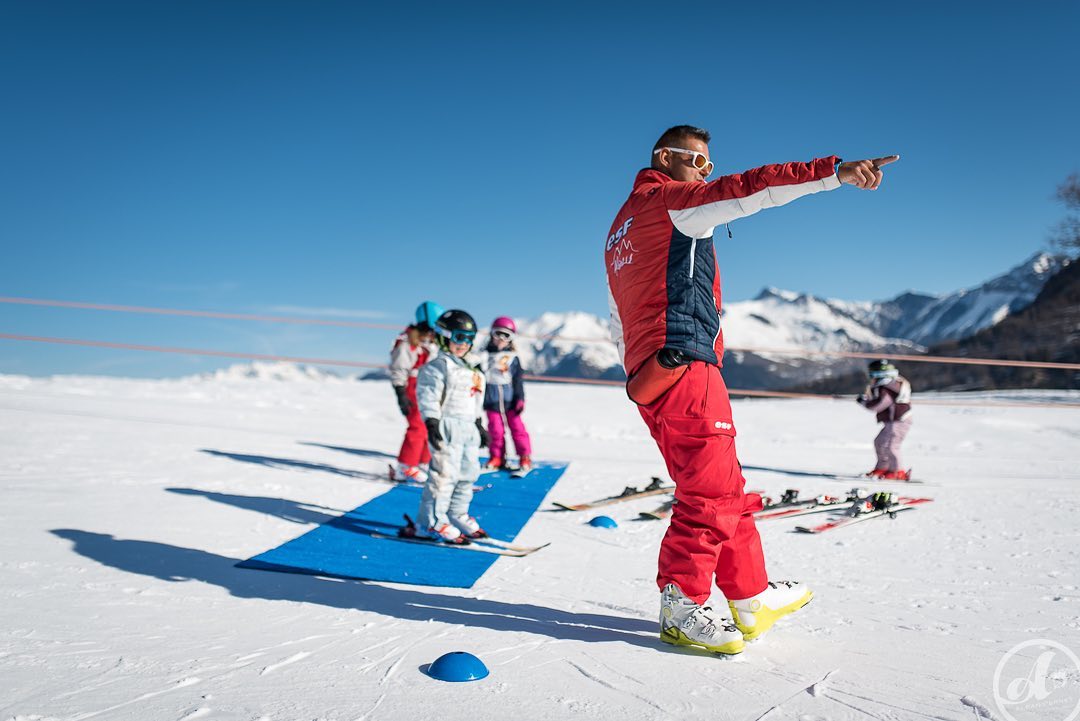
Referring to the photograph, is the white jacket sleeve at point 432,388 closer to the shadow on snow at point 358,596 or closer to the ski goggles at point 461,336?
the ski goggles at point 461,336

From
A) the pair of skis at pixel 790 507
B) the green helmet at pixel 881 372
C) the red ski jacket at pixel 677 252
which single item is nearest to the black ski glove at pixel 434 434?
the pair of skis at pixel 790 507

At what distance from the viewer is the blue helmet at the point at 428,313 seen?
279 inches

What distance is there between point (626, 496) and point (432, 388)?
221 centimetres

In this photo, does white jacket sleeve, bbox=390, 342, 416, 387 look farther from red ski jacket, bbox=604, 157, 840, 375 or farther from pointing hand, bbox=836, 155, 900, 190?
pointing hand, bbox=836, 155, 900, 190

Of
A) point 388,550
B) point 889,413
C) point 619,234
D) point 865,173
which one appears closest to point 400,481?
point 388,550

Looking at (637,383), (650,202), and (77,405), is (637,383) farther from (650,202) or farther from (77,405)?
(77,405)

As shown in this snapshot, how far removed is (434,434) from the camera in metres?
4.71

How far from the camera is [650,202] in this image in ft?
9.22

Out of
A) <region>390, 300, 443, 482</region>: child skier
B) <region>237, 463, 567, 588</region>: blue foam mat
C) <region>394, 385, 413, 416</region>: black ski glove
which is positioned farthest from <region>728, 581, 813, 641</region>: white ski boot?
<region>394, 385, 413, 416</region>: black ski glove

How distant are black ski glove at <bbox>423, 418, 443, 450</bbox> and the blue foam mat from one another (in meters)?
0.66

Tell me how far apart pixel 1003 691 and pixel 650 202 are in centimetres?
209

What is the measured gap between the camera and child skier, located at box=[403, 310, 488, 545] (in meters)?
4.73

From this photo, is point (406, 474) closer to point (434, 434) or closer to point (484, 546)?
point (434, 434)

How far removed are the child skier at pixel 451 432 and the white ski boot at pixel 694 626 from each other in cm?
210
